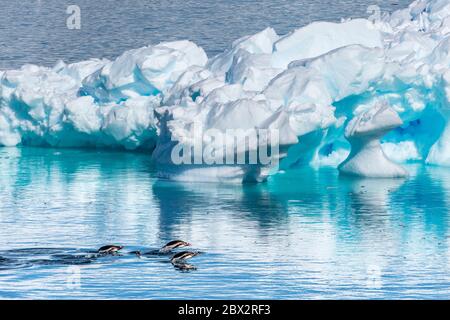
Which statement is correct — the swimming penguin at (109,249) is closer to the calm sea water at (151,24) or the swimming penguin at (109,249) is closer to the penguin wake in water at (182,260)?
the penguin wake in water at (182,260)

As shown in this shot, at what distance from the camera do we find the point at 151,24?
41812mm

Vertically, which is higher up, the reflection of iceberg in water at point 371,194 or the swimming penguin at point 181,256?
the reflection of iceberg in water at point 371,194

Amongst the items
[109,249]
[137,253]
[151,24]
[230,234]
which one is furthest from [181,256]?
[151,24]

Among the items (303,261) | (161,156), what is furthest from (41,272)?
(161,156)

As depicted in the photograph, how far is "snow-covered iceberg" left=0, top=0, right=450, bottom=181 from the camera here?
20031 mm

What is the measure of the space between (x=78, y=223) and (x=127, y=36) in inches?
972

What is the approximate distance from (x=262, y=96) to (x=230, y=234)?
5278 millimetres

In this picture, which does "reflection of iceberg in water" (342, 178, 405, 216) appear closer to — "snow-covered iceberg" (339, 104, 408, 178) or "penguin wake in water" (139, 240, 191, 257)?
"snow-covered iceberg" (339, 104, 408, 178)

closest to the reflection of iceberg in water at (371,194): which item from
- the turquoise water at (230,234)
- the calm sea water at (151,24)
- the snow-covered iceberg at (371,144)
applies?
the turquoise water at (230,234)

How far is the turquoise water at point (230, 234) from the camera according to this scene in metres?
12.5

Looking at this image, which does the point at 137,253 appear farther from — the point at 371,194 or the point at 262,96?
the point at 262,96

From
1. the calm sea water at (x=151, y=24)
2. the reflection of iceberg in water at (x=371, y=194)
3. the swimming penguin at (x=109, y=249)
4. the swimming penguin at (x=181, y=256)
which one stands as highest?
the calm sea water at (x=151, y=24)

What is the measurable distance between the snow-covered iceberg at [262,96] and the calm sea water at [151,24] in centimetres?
1083

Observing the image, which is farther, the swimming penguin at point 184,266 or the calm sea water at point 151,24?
the calm sea water at point 151,24
